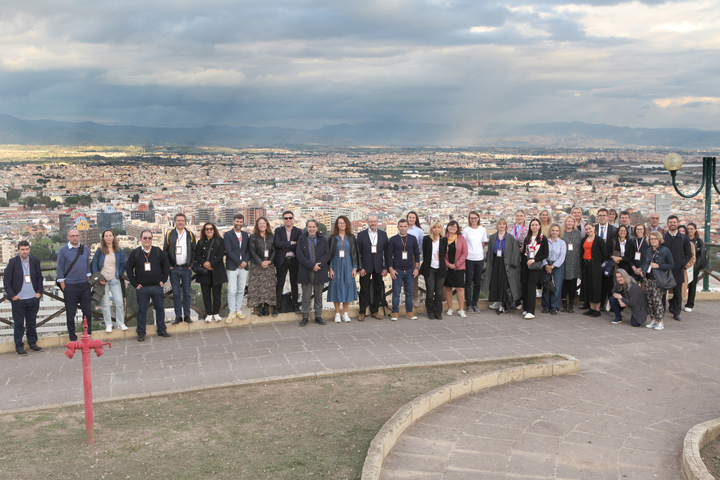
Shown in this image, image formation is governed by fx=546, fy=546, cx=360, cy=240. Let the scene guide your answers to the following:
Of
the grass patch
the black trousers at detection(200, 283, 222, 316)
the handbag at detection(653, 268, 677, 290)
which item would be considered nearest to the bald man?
the black trousers at detection(200, 283, 222, 316)

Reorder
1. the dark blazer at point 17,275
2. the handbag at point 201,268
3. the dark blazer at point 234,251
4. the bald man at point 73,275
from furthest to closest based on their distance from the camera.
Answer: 1. the dark blazer at point 234,251
2. the handbag at point 201,268
3. the bald man at point 73,275
4. the dark blazer at point 17,275

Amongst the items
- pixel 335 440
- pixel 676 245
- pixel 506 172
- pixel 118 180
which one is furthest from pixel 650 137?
pixel 335 440

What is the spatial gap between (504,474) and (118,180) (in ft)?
122

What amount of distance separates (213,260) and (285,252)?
1.17m

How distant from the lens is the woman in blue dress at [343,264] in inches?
364

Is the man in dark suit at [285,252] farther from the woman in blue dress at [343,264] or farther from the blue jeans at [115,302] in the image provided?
the blue jeans at [115,302]

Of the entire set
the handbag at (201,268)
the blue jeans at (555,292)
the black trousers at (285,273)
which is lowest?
the blue jeans at (555,292)

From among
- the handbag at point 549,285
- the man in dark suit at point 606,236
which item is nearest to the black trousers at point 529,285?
the handbag at point 549,285

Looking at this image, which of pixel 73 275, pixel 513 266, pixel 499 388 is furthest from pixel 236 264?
pixel 513 266

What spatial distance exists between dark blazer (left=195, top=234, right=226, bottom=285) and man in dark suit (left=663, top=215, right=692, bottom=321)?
759cm

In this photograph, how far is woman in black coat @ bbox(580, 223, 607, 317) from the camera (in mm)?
9641

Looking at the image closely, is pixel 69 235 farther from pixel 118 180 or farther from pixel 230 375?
pixel 118 180

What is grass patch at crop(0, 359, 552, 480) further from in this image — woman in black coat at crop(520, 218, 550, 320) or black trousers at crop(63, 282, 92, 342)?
woman in black coat at crop(520, 218, 550, 320)

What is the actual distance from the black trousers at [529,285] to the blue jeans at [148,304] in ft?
19.9
